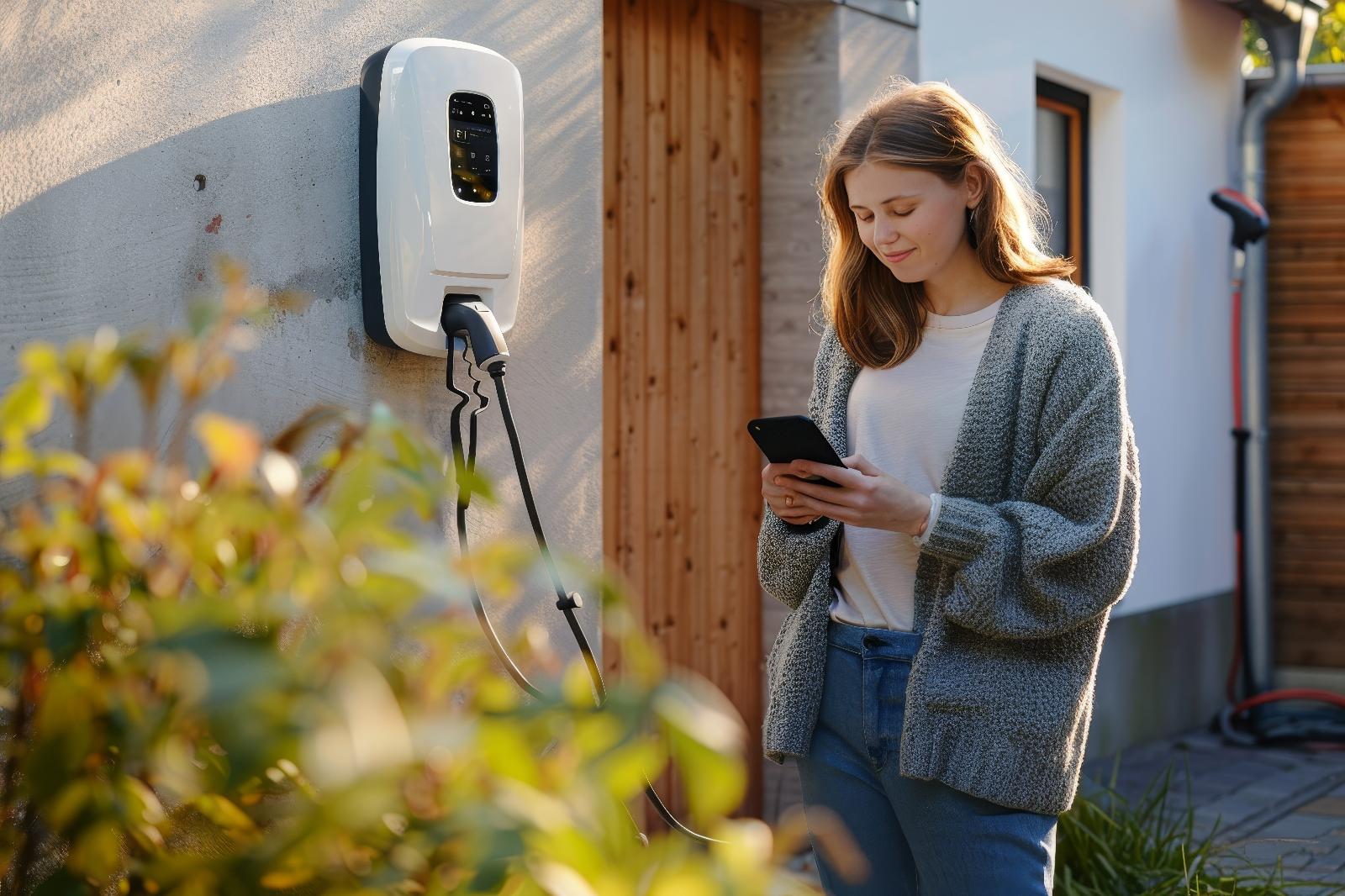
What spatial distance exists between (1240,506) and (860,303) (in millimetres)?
4539

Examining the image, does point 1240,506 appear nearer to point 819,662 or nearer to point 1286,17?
point 1286,17

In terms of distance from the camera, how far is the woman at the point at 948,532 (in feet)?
6.60

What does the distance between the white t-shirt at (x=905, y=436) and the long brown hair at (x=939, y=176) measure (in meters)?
0.04

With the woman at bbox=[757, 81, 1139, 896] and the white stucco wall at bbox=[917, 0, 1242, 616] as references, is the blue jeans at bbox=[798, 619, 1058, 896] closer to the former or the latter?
the woman at bbox=[757, 81, 1139, 896]

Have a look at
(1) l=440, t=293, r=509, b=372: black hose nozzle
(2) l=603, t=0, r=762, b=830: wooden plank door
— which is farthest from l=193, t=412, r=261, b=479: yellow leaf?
(2) l=603, t=0, r=762, b=830: wooden plank door

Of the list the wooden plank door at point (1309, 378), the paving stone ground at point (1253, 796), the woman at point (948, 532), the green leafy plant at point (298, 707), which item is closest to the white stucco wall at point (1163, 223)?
the wooden plank door at point (1309, 378)

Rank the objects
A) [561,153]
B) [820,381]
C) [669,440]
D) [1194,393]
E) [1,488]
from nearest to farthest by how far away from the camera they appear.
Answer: [1,488] → [820,381] → [561,153] → [669,440] → [1194,393]

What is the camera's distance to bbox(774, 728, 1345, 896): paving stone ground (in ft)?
13.5

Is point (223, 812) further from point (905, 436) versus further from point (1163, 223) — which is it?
point (1163, 223)

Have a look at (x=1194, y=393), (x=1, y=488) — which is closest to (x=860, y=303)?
(x=1, y=488)

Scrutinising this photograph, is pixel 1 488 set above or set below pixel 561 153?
below

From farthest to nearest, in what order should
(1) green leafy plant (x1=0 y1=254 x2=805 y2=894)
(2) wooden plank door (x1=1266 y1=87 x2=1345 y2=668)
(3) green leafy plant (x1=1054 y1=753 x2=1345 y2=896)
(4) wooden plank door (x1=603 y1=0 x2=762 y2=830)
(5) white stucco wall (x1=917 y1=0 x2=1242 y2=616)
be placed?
(2) wooden plank door (x1=1266 y1=87 x2=1345 y2=668), (5) white stucco wall (x1=917 y1=0 x2=1242 y2=616), (4) wooden plank door (x1=603 y1=0 x2=762 y2=830), (3) green leafy plant (x1=1054 y1=753 x2=1345 y2=896), (1) green leafy plant (x1=0 y1=254 x2=805 y2=894)

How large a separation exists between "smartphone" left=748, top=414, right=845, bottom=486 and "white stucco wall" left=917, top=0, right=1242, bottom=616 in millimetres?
3164

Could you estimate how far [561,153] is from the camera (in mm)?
2879
